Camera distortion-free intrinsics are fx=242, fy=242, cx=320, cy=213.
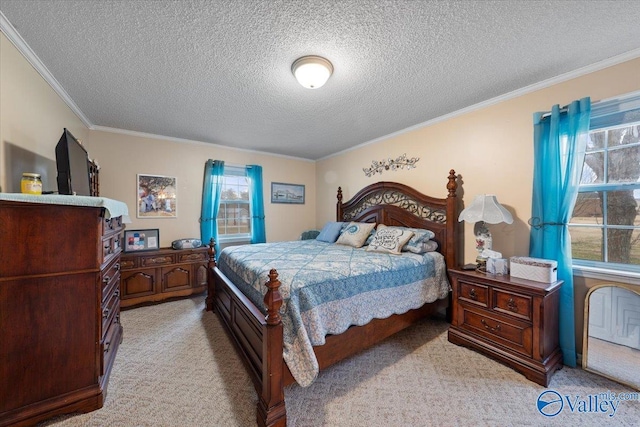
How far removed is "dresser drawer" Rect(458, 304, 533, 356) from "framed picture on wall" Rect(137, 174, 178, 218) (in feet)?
13.5

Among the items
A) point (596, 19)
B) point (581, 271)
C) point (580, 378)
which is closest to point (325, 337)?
point (580, 378)

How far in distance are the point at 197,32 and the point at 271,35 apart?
48cm

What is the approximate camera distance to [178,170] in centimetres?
384

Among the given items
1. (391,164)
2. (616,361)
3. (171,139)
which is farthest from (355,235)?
(171,139)

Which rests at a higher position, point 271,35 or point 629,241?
point 271,35

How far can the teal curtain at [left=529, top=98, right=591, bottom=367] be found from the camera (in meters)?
1.97

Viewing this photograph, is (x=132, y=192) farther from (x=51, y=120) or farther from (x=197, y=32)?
(x=197, y=32)

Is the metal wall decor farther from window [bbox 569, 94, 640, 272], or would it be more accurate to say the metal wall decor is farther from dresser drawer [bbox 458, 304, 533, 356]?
dresser drawer [bbox 458, 304, 533, 356]

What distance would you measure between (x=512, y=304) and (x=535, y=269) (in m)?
0.34

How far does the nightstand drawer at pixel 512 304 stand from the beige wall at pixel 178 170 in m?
3.61

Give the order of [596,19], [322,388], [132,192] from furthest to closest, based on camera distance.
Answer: [132,192], [322,388], [596,19]

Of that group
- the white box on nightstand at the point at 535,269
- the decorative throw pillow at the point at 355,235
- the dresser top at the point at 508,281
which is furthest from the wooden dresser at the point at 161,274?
the white box on nightstand at the point at 535,269

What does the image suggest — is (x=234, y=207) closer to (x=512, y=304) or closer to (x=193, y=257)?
(x=193, y=257)

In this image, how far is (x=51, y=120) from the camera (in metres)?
2.24
